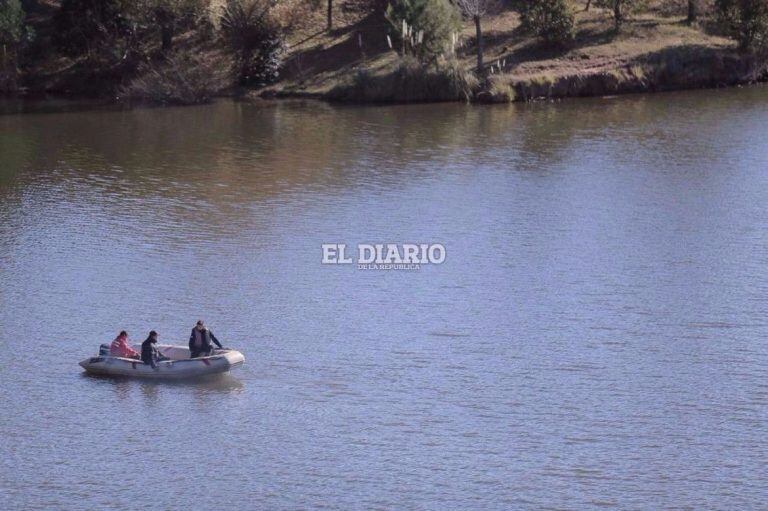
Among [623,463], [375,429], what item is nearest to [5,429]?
[375,429]

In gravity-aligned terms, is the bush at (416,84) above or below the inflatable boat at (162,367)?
above

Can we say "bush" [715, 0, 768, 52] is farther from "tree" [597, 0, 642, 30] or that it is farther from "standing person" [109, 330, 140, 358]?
"standing person" [109, 330, 140, 358]

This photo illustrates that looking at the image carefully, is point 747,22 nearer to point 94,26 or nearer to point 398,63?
point 398,63

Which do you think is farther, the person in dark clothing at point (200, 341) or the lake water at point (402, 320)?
the person in dark clothing at point (200, 341)

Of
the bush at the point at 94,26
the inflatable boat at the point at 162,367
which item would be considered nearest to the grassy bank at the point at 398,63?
the bush at the point at 94,26

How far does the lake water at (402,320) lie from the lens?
24.2 metres

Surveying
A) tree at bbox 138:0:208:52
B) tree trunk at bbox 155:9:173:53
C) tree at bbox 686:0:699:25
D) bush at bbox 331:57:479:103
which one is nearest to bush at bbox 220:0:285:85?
tree at bbox 138:0:208:52

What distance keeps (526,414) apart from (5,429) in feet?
39.0

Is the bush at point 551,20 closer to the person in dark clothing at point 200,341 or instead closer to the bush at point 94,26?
the bush at point 94,26

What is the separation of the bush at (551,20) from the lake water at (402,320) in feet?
41.6

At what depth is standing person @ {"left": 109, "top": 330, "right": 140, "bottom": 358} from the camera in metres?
29.8

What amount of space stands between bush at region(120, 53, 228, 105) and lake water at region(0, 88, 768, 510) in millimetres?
14144

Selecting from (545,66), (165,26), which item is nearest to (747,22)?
(545,66)

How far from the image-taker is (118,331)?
106 ft
